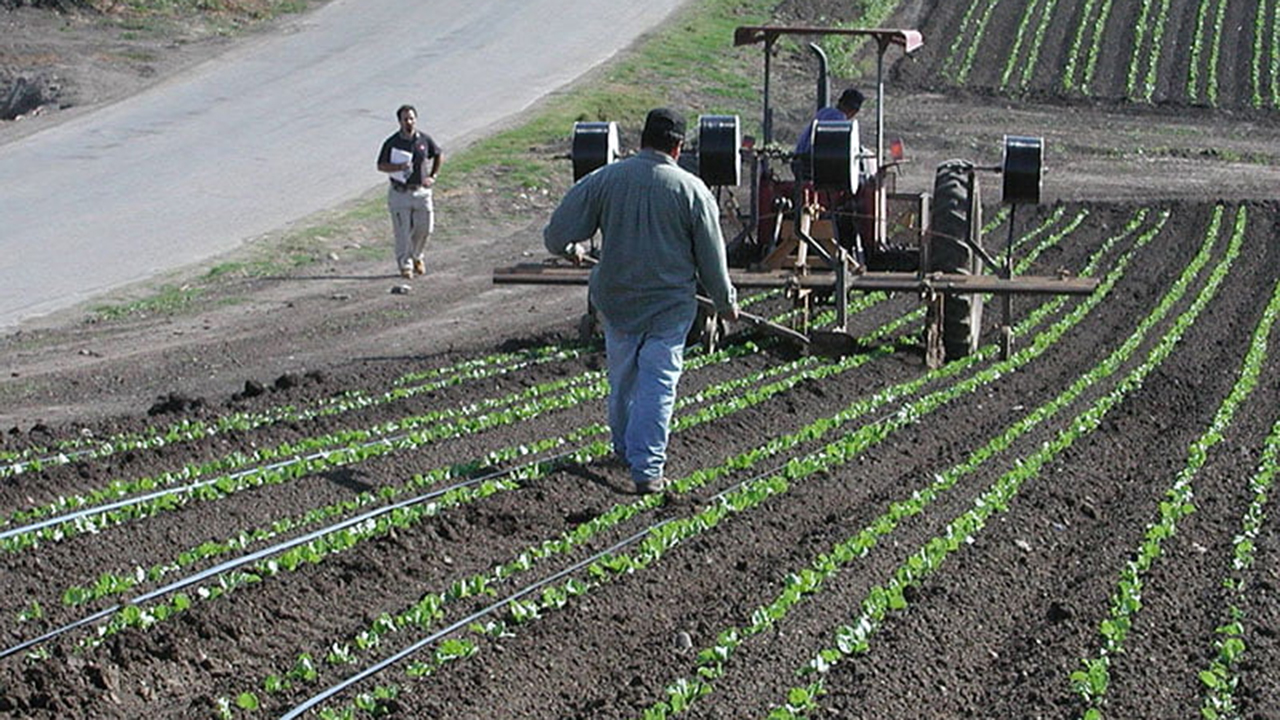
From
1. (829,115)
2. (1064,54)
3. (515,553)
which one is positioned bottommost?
(1064,54)

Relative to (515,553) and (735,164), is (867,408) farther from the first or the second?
(515,553)

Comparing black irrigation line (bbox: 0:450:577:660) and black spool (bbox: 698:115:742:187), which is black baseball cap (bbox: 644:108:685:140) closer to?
black irrigation line (bbox: 0:450:577:660)

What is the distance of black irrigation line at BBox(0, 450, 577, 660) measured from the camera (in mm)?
6797

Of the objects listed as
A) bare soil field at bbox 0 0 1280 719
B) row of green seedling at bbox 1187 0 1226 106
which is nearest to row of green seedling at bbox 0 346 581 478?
bare soil field at bbox 0 0 1280 719

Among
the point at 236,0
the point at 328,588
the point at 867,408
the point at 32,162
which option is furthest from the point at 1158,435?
the point at 236,0

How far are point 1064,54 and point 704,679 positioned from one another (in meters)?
30.9

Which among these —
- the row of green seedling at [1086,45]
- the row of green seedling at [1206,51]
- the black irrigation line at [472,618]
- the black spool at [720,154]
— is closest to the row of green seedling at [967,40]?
the row of green seedling at [1086,45]

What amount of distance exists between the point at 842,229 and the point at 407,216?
16.4ft

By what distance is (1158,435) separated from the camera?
11.5 meters

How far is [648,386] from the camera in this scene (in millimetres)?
9047

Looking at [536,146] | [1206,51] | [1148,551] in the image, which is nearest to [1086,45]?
[1206,51]

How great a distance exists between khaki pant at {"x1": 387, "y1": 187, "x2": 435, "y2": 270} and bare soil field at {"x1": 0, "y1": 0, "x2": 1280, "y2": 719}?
855 millimetres

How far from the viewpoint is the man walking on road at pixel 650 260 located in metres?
8.84

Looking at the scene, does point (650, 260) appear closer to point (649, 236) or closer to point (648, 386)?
point (649, 236)
